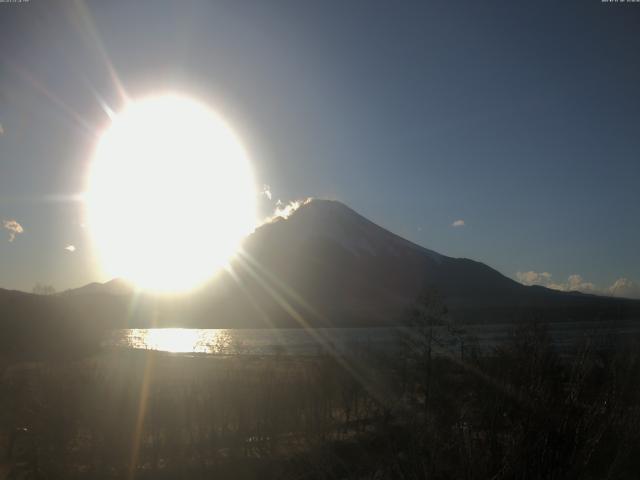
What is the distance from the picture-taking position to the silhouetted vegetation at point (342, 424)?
4.44 m

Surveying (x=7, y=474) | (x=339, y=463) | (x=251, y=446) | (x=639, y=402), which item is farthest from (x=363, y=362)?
(x=639, y=402)

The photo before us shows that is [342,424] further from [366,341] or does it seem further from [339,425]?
[366,341]

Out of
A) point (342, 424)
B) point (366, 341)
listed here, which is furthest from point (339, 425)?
point (366, 341)

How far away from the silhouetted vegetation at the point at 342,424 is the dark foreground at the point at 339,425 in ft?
0.07

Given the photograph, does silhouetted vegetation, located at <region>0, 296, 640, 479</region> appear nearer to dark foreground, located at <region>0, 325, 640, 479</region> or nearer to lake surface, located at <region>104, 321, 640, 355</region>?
dark foreground, located at <region>0, 325, 640, 479</region>

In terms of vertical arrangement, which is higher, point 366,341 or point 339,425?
point 366,341

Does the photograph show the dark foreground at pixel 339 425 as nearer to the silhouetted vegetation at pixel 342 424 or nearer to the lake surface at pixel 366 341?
the silhouetted vegetation at pixel 342 424

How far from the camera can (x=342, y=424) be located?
1936 cm

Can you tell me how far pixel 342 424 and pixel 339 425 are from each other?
0.70 m

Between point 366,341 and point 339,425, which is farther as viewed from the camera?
point 366,341

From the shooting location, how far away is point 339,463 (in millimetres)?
13000

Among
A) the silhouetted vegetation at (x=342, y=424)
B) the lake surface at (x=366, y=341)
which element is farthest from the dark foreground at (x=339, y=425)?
the lake surface at (x=366, y=341)

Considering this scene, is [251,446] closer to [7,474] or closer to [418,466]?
[7,474]

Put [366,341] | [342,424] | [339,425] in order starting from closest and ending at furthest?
[339,425]
[342,424]
[366,341]
